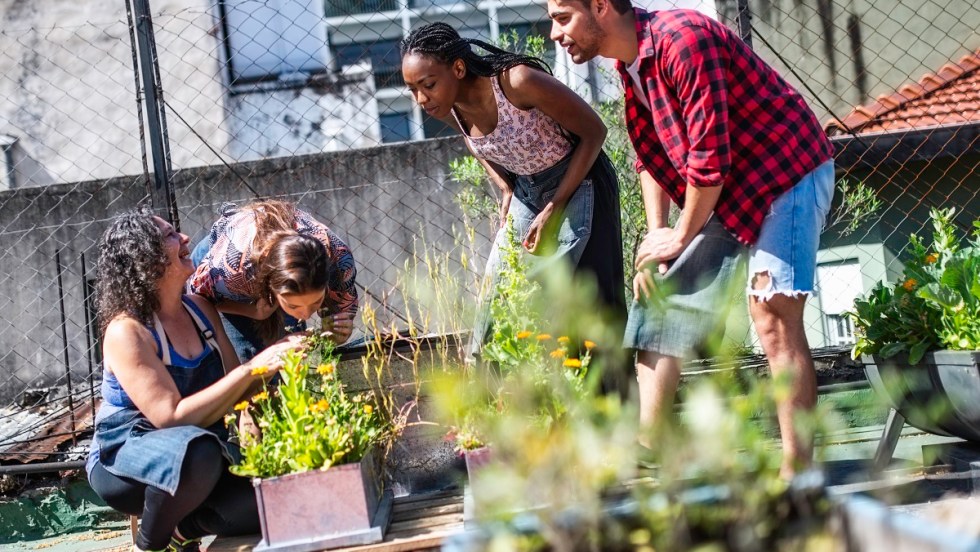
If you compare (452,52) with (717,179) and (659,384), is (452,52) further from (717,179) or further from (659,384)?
(659,384)

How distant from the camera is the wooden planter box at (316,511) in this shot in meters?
2.20

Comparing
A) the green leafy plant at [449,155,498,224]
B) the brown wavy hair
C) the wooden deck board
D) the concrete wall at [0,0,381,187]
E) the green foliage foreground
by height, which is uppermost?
the concrete wall at [0,0,381,187]

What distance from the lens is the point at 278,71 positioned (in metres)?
8.77

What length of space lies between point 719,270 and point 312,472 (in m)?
1.23

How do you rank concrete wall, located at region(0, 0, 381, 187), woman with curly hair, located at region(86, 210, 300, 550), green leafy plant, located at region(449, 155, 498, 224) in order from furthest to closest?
concrete wall, located at region(0, 0, 381, 187) < green leafy plant, located at region(449, 155, 498, 224) < woman with curly hair, located at region(86, 210, 300, 550)

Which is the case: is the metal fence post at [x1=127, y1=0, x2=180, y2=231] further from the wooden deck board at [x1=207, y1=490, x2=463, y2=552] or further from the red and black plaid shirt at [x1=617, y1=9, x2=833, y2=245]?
the red and black plaid shirt at [x1=617, y1=9, x2=833, y2=245]

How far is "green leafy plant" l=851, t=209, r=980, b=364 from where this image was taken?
260 centimetres

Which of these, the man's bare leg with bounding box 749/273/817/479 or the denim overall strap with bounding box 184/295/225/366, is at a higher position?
the denim overall strap with bounding box 184/295/225/366

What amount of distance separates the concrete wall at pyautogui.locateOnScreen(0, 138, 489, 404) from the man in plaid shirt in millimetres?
2479

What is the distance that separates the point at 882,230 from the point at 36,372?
5.03m

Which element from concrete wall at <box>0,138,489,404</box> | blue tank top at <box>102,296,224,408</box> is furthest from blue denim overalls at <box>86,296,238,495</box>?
concrete wall at <box>0,138,489,404</box>

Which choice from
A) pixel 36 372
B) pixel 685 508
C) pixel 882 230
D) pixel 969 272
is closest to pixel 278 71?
pixel 36 372

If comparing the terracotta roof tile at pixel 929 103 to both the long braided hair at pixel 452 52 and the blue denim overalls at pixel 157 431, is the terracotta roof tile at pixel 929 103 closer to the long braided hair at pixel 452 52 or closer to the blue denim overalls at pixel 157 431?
the long braided hair at pixel 452 52

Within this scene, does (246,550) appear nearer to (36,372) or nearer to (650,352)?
(650,352)
